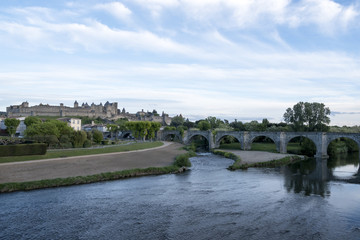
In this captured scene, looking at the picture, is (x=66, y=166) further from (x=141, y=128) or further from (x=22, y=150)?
(x=141, y=128)

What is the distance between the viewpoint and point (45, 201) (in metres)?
18.5

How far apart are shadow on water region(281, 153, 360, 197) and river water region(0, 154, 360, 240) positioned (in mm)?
166

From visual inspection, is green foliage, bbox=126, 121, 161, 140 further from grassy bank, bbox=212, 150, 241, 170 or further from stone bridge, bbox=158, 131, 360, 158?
grassy bank, bbox=212, 150, 241, 170

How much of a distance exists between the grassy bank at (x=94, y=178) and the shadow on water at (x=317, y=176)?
1174 centimetres

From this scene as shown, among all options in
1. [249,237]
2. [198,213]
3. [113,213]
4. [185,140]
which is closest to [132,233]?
[113,213]

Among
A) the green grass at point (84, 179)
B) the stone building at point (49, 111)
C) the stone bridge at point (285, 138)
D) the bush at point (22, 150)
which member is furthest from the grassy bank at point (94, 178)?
the stone building at point (49, 111)

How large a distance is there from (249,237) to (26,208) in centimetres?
1331

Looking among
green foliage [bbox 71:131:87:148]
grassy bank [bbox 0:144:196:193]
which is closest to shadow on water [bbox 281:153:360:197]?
grassy bank [bbox 0:144:196:193]

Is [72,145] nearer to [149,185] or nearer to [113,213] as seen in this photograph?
[149,185]

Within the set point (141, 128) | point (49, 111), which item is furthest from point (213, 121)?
point (49, 111)

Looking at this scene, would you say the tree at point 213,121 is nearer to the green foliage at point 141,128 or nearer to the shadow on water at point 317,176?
the green foliage at point 141,128

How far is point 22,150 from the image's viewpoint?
98.9 feet

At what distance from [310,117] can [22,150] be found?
177ft

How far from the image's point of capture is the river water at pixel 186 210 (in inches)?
553
